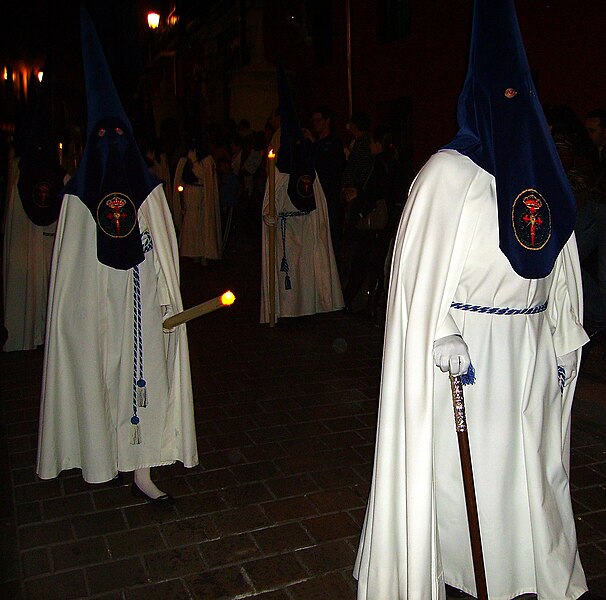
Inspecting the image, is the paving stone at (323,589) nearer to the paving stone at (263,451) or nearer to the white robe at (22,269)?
the paving stone at (263,451)

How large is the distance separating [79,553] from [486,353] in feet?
7.07

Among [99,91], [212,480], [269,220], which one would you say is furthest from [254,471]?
[269,220]

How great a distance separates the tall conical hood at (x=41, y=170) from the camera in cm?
591

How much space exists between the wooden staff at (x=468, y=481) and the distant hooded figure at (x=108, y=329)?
1862 mm

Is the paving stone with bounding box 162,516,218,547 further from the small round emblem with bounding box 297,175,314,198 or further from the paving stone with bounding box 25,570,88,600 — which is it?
the small round emblem with bounding box 297,175,314,198

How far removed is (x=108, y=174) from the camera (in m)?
3.61

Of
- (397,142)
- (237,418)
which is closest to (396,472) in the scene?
(237,418)

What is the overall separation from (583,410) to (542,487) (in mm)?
2655

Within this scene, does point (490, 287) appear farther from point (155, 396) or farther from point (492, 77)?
point (155, 396)

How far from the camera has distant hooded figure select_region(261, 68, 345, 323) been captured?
765 centimetres

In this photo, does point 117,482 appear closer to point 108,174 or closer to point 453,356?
point 108,174

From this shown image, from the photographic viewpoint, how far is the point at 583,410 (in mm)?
5094

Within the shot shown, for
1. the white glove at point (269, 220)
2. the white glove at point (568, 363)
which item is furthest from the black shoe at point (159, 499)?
the white glove at point (269, 220)

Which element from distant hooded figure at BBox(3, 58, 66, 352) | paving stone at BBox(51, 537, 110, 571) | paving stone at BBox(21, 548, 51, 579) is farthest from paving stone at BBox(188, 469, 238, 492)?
distant hooded figure at BBox(3, 58, 66, 352)
